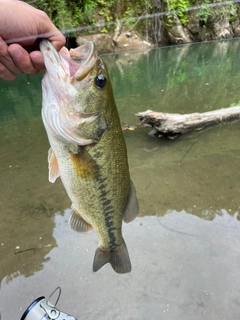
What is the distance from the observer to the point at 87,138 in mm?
1396

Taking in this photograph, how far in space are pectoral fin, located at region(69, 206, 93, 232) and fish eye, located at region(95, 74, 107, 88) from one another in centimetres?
72

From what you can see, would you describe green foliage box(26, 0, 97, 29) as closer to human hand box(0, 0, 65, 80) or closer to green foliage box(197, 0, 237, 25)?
green foliage box(197, 0, 237, 25)

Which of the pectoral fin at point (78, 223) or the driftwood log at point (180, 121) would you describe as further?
the driftwood log at point (180, 121)

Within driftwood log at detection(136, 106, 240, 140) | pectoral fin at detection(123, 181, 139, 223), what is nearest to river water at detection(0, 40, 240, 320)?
driftwood log at detection(136, 106, 240, 140)

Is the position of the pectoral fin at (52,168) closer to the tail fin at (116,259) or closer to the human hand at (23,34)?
the human hand at (23,34)

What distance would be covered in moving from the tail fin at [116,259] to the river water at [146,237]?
0.85m

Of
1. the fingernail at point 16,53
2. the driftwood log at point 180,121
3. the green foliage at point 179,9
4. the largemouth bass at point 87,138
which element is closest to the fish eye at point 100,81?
the largemouth bass at point 87,138

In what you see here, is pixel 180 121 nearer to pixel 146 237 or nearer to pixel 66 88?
pixel 146 237

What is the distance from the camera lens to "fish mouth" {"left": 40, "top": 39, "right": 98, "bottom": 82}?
4.16 feet

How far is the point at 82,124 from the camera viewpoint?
1.37 m

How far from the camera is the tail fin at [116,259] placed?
1.73m

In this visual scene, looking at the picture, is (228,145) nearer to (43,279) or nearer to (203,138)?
(203,138)

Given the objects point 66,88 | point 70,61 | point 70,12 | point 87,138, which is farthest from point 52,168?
point 70,12

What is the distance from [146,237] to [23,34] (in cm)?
237
